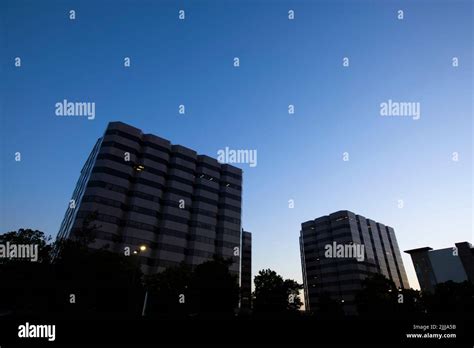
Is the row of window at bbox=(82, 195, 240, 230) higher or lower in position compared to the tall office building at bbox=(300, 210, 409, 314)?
higher

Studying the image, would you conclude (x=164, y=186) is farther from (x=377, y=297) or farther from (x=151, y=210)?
(x=377, y=297)

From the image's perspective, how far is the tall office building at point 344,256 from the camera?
90562 mm

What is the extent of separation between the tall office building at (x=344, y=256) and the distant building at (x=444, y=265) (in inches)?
425

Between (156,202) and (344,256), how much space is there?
59.9 m

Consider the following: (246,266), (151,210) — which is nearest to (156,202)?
(151,210)

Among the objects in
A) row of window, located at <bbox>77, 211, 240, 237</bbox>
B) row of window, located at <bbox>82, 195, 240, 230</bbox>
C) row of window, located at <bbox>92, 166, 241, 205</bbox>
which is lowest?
row of window, located at <bbox>77, 211, 240, 237</bbox>

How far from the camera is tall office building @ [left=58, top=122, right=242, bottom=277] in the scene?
171 feet

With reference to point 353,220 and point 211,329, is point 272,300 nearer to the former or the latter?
point 211,329

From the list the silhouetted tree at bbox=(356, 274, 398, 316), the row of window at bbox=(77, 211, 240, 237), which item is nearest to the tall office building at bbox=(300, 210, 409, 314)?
the row of window at bbox=(77, 211, 240, 237)

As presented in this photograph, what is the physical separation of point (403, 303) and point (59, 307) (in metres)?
47.2

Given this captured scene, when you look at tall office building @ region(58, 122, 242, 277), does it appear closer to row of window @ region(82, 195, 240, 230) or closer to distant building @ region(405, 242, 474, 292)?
row of window @ region(82, 195, 240, 230)

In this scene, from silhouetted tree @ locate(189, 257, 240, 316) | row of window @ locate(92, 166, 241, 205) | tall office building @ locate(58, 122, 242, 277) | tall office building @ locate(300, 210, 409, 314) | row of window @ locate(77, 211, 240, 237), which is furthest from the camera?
tall office building @ locate(300, 210, 409, 314)

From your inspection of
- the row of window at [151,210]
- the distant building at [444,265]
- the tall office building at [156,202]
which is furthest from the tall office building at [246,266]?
the distant building at [444,265]

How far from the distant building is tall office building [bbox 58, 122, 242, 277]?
6625 cm
